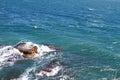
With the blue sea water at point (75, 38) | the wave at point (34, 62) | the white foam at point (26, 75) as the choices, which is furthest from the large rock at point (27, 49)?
the white foam at point (26, 75)

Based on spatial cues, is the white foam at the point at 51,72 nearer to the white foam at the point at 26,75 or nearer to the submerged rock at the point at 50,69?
the submerged rock at the point at 50,69

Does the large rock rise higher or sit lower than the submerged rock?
higher

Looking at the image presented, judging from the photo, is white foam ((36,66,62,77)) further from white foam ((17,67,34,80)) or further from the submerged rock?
white foam ((17,67,34,80))

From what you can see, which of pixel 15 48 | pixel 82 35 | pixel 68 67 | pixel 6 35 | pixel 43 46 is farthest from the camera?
pixel 82 35

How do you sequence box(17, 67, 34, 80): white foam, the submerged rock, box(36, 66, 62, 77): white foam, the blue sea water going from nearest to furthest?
box(17, 67, 34, 80): white foam
box(36, 66, 62, 77): white foam
the submerged rock
the blue sea water

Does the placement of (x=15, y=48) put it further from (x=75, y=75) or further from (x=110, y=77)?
(x=110, y=77)

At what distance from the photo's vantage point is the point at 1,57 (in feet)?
206

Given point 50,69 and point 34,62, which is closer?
point 50,69

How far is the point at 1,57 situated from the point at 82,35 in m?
31.5

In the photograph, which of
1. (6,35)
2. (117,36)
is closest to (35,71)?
(6,35)

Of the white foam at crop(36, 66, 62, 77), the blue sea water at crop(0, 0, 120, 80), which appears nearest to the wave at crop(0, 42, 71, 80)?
the white foam at crop(36, 66, 62, 77)

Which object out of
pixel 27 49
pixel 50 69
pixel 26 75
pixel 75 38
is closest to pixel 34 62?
pixel 27 49

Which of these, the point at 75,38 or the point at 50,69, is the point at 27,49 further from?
the point at 75,38

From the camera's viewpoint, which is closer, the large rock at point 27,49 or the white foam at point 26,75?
the white foam at point 26,75
